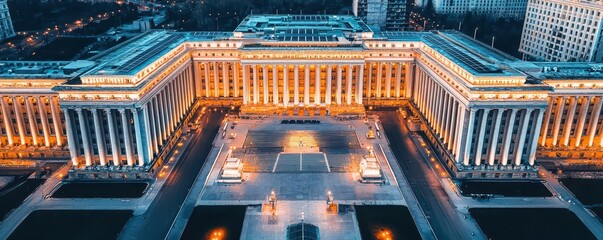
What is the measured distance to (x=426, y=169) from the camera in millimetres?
111625

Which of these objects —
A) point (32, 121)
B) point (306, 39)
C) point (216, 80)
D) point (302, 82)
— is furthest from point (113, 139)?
point (306, 39)

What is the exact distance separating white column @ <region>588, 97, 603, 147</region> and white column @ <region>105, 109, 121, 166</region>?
119 metres

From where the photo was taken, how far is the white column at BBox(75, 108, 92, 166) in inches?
3967

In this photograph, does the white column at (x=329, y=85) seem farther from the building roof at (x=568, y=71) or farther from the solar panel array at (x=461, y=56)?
the building roof at (x=568, y=71)

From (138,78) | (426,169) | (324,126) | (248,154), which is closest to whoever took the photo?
(138,78)

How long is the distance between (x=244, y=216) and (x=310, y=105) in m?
66.2

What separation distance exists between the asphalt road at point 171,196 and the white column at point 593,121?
102 meters

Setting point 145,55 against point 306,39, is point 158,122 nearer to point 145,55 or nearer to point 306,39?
point 145,55

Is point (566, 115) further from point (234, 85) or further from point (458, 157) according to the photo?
point (234, 85)

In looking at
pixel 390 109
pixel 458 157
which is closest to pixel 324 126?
pixel 390 109

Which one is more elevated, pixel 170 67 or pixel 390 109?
pixel 170 67

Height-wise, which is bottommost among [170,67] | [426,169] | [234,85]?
[426,169]

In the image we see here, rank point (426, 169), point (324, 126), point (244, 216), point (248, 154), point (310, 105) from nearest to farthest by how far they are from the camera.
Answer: point (244, 216)
point (426, 169)
point (248, 154)
point (324, 126)
point (310, 105)

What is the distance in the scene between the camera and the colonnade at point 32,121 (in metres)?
112
